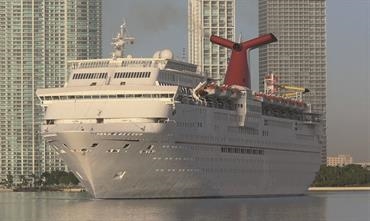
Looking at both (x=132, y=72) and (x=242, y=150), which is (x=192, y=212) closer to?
(x=132, y=72)

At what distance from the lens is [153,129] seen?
299 ft

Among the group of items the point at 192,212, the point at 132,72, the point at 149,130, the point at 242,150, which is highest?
the point at 132,72

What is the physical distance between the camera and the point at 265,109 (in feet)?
384

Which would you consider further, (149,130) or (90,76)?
(90,76)

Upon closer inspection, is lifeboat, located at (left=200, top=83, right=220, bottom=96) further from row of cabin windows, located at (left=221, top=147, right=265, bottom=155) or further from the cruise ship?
row of cabin windows, located at (left=221, top=147, right=265, bottom=155)

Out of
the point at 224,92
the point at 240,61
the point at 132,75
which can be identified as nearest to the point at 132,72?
the point at 132,75

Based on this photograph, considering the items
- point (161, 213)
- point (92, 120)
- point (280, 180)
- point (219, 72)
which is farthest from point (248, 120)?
point (219, 72)

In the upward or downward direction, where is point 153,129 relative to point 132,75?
downward

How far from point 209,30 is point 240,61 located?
40955 millimetres

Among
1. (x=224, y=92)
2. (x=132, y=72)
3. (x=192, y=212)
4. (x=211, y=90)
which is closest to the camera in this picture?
(x=192, y=212)

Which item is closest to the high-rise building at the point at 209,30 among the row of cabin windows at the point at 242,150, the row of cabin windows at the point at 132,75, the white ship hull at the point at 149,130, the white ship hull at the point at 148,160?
the row of cabin windows at the point at 242,150

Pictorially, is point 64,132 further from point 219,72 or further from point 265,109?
point 219,72

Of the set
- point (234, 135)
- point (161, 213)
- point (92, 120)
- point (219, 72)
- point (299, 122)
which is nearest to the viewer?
point (161, 213)

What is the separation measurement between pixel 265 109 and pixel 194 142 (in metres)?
21.6
